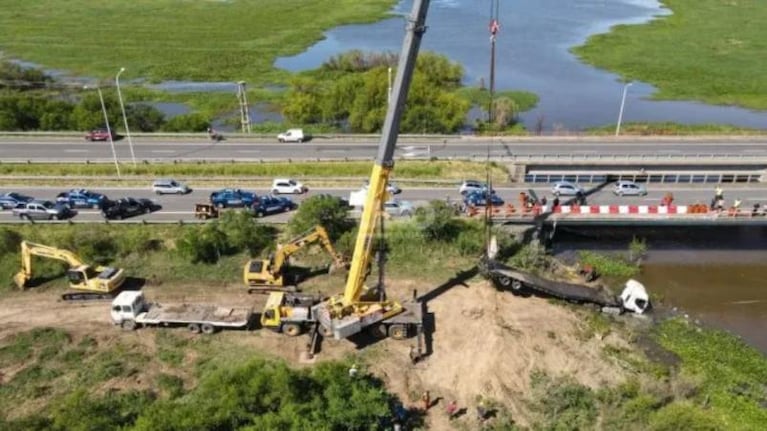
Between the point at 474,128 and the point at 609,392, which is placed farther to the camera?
the point at 474,128

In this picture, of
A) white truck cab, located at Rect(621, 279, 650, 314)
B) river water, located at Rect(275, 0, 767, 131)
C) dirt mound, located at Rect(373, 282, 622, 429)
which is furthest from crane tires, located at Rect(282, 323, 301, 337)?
river water, located at Rect(275, 0, 767, 131)

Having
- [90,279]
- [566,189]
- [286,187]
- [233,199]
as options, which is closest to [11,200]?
[90,279]

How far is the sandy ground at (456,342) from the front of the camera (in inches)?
1094

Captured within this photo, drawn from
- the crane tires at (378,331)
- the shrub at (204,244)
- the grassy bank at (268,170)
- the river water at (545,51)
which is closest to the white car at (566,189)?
the grassy bank at (268,170)

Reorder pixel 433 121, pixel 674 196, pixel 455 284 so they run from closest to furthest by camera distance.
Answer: pixel 455 284
pixel 674 196
pixel 433 121

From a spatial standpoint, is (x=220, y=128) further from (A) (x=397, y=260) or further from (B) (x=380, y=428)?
(B) (x=380, y=428)

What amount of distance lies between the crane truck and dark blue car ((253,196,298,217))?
11.7 m

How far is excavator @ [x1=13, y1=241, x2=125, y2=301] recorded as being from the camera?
111 feet

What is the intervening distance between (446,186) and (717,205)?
67.0ft

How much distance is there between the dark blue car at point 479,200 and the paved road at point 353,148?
Result: 9.73 meters

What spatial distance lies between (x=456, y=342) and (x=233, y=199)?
22200 millimetres

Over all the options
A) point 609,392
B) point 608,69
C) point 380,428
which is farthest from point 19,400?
point 608,69

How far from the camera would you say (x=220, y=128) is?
71.2 metres

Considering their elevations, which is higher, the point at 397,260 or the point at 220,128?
the point at 220,128
